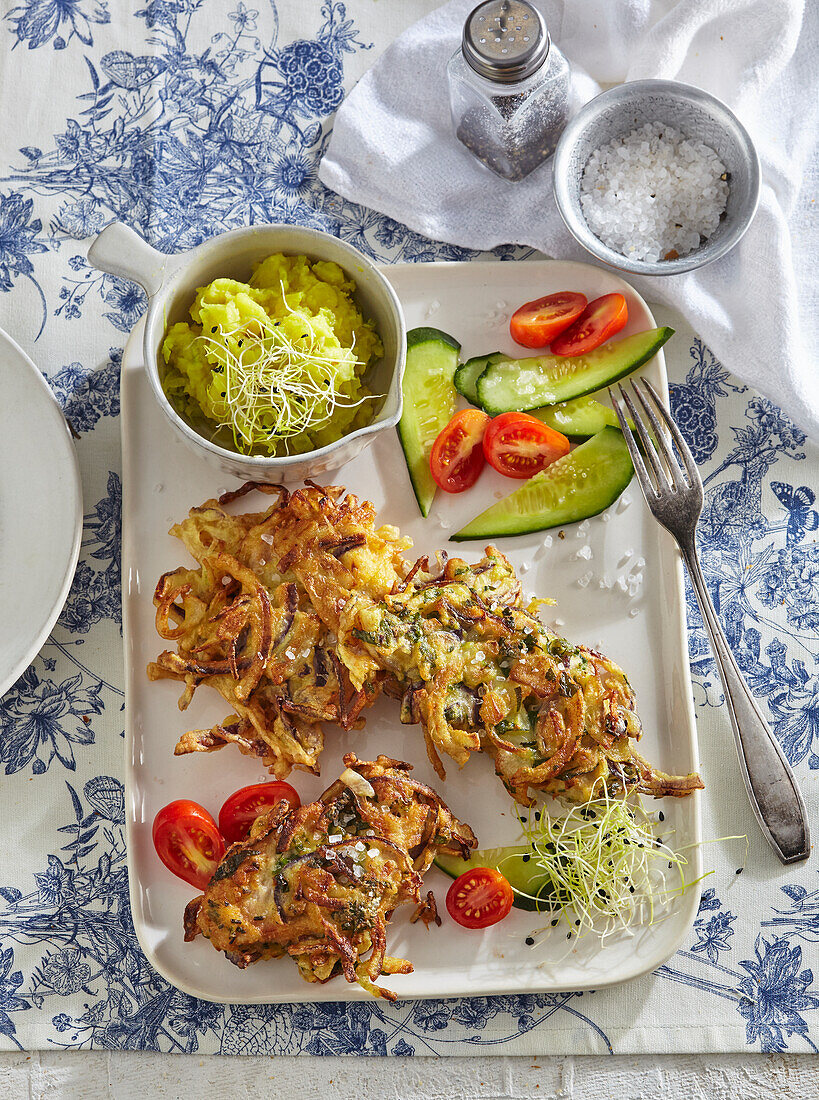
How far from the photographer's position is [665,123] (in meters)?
4.36

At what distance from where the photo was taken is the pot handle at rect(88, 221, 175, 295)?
3.71 metres

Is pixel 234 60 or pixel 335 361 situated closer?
pixel 335 361

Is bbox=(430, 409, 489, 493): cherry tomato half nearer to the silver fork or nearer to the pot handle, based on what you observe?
the silver fork

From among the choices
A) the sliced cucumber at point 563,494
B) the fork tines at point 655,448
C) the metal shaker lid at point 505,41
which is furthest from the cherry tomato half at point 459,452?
the metal shaker lid at point 505,41

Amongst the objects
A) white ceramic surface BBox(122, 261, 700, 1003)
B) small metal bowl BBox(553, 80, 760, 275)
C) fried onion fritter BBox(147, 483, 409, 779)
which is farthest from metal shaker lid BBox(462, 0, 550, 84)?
fried onion fritter BBox(147, 483, 409, 779)

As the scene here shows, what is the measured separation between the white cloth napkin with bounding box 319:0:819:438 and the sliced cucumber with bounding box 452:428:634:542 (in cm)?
73

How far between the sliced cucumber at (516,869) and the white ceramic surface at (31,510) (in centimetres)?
185

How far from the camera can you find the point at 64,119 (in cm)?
Result: 464

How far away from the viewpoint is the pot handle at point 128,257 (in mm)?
3713

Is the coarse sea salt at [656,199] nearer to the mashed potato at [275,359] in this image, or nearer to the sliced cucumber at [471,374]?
the sliced cucumber at [471,374]

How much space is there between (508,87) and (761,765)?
293cm

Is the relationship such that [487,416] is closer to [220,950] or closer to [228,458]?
[228,458]

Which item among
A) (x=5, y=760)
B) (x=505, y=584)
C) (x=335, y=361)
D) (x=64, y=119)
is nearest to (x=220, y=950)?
(x=5, y=760)

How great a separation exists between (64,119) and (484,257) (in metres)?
2.06
